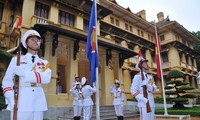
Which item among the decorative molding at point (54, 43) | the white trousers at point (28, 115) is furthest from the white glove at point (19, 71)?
the decorative molding at point (54, 43)

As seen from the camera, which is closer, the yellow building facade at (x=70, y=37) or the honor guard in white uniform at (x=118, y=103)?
the honor guard in white uniform at (x=118, y=103)

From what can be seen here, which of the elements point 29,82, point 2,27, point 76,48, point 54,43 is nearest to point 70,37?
point 76,48

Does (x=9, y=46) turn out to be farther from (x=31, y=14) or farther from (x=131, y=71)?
(x=131, y=71)

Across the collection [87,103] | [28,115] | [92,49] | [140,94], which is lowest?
[87,103]

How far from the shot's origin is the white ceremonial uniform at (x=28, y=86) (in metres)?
2.89

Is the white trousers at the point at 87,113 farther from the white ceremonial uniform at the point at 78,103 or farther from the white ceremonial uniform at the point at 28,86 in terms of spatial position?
the white ceremonial uniform at the point at 28,86

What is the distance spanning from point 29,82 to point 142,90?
3021 mm

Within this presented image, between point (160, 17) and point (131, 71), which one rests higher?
point (160, 17)

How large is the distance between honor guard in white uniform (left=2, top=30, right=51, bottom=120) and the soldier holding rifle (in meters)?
2.51

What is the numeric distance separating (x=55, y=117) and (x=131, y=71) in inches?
606

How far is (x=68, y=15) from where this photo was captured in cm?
1656

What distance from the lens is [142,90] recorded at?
487cm

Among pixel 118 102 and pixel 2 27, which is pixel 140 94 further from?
pixel 2 27

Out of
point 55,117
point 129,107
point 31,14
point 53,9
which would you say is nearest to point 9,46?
point 31,14
